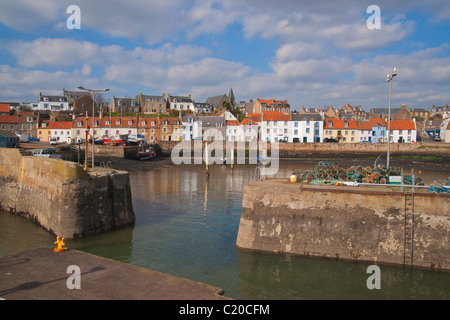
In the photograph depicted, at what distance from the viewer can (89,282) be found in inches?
362

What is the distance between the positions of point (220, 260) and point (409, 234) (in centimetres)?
743

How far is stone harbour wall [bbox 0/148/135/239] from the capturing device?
1658cm

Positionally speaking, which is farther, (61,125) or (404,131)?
(404,131)

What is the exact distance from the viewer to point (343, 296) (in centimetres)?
1144

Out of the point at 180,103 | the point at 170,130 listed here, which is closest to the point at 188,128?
the point at 170,130

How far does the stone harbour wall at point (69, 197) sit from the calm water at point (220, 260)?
64cm

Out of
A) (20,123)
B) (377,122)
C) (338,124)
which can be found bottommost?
(20,123)

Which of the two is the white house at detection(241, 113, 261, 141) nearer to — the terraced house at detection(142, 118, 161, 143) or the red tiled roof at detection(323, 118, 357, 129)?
the red tiled roof at detection(323, 118, 357, 129)

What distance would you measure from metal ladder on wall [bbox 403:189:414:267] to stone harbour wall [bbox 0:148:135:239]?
1410 centimetres

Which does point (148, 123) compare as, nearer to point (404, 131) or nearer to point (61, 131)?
point (61, 131)

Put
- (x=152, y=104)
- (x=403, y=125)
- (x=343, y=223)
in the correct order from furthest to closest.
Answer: (x=152, y=104), (x=403, y=125), (x=343, y=223)

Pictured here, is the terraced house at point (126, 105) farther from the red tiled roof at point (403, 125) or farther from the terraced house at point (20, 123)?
the red tiled roof at point (403, 125)
